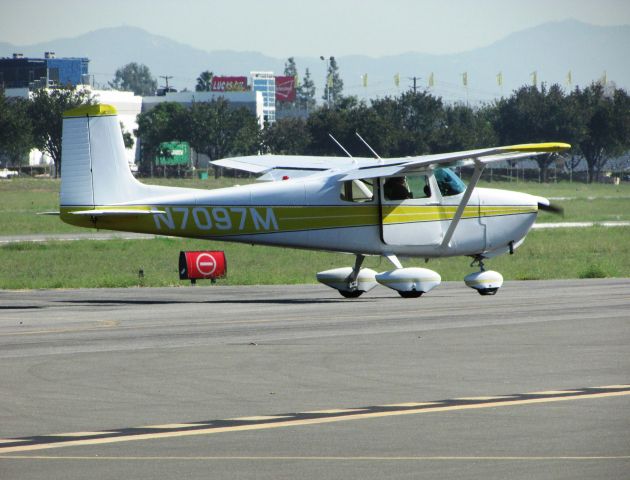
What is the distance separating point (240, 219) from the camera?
903 inches

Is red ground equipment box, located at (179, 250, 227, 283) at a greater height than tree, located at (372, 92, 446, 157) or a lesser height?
lesser

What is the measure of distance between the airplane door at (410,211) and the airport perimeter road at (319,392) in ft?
6.51

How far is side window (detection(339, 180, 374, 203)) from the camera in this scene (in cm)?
2344

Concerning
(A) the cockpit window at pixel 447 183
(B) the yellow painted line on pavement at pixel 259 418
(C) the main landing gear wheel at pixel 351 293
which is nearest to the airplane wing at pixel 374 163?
(A) the cockpit window at pixel 447 183

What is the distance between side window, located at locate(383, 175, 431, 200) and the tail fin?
480 centimetres

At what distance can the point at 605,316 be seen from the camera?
1950cm

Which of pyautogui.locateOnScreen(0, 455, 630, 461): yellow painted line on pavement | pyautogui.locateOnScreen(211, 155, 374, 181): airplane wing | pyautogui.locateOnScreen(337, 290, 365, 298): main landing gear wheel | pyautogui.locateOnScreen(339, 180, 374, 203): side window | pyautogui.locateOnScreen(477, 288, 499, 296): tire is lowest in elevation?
pyautogui.locateOnScreen(337, 290, 365, 298): main landing gear wheel

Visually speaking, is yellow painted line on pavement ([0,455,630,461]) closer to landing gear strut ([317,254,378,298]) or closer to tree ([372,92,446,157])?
landing gear strut ([317,254,378,298])

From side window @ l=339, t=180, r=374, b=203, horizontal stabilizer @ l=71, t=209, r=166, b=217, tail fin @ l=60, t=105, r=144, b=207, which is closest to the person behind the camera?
horizontal stabilizer @ l=71, t=209, r=166, b=217

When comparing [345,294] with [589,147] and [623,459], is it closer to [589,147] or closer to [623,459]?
[623,459]

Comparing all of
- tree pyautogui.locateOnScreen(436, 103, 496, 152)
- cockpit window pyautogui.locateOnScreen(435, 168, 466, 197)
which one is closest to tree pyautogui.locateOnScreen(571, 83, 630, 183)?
tree pyautogui.locateOnScreen(436, 103, 496, 152)

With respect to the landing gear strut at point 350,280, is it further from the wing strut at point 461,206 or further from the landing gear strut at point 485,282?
the landing gear strut at point 485,282

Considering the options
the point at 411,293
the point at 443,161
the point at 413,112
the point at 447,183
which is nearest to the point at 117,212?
the point at 411,293

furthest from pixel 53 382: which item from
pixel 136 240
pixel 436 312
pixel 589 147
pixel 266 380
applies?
pixel 589 147
